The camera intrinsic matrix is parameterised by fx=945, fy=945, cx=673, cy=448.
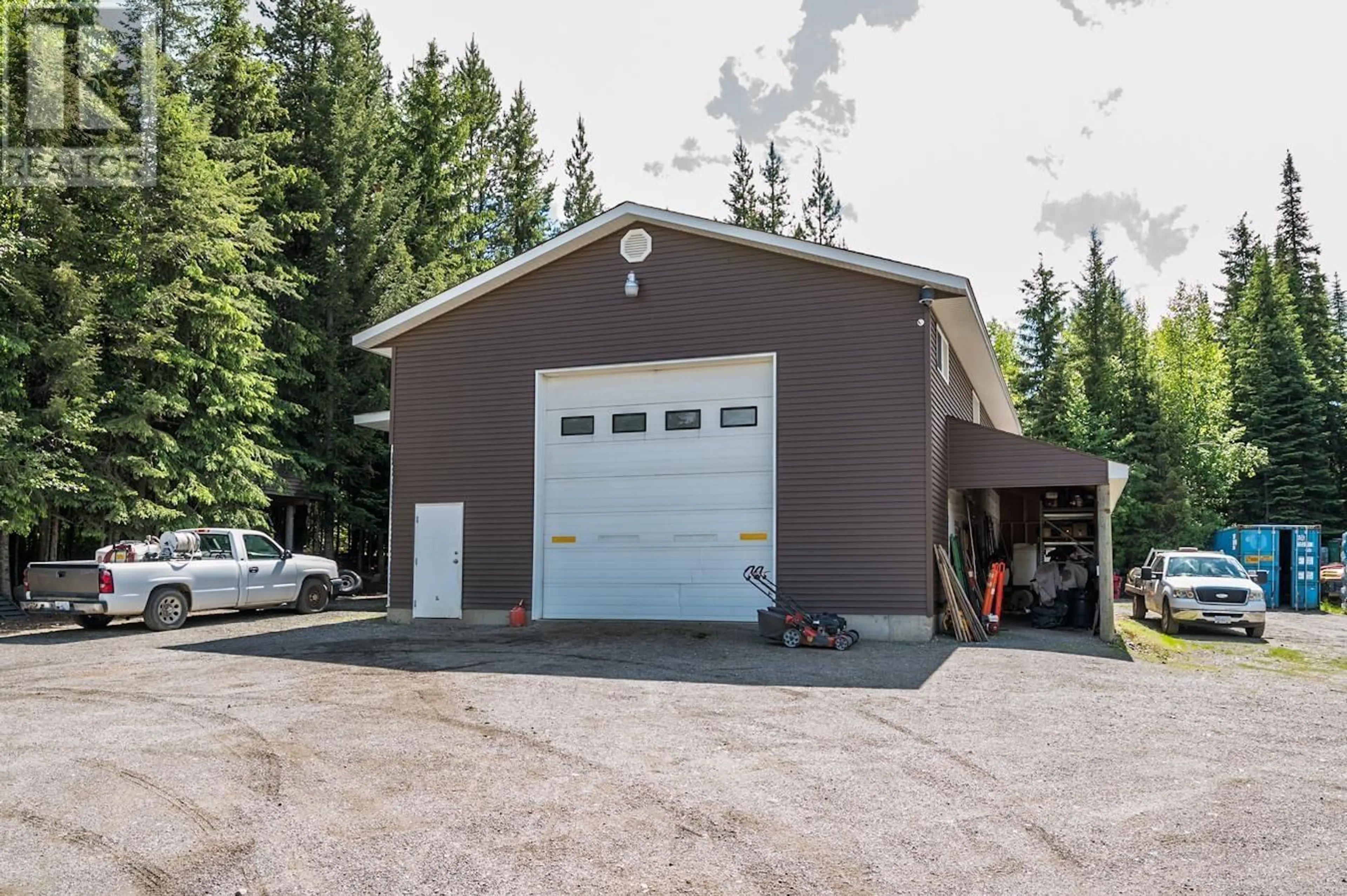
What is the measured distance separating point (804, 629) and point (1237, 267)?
1955 inches

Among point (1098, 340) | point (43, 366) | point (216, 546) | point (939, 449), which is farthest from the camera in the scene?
point (1098, 340)

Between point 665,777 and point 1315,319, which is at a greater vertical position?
point 1315,319

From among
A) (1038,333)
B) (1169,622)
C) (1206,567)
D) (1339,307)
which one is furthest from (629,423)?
(1339,307)

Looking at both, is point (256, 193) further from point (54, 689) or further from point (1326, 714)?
point (1326, 714)

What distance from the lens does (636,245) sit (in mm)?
14570

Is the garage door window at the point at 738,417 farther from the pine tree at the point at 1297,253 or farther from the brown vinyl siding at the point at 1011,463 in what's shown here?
the pine tree at the point at 1297,253

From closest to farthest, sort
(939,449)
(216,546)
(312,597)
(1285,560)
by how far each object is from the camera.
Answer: (939,449) → (216,546) → (312,597) → (1285,560)

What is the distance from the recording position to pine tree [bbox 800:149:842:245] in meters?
41.6

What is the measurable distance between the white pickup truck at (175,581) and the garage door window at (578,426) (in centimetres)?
564

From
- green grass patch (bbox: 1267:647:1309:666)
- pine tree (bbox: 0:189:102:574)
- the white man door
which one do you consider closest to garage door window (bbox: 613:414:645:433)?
the white man door

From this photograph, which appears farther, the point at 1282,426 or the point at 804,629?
the point at 1282,426

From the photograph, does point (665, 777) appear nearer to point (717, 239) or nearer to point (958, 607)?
point (958, 607)

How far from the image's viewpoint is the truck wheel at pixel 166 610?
45.7ft

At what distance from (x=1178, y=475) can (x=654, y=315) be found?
85.5 feet
